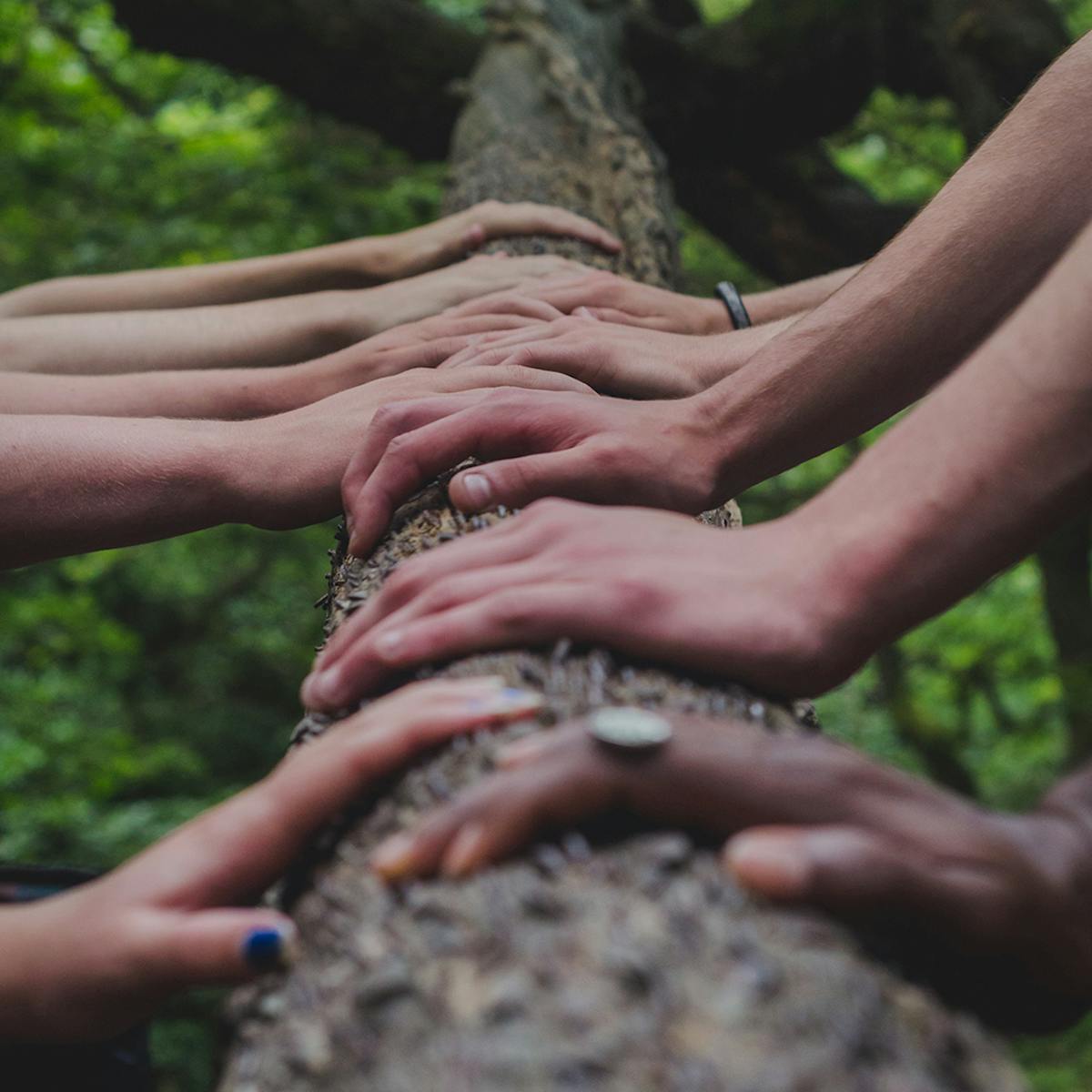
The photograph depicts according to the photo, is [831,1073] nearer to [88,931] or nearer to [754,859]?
[754,859]

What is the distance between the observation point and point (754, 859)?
0.76m

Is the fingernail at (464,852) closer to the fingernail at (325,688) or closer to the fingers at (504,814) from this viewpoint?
the fingers at (504,814)

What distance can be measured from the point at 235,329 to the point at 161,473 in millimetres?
979

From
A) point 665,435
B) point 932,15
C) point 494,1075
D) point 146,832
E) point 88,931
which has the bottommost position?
point 146,832

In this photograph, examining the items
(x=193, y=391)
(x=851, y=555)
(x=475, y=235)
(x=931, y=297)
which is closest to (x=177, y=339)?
(x=193, y=391)

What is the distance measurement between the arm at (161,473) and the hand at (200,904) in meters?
0.84

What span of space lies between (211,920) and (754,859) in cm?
42

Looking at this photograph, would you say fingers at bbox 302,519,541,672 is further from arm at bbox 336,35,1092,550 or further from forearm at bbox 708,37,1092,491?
forearm at bbox 708,37,1092,491

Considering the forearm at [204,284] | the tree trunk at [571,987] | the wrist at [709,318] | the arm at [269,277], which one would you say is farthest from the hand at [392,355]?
the tree trunk at [571,987]

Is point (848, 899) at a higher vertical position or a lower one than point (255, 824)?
higher

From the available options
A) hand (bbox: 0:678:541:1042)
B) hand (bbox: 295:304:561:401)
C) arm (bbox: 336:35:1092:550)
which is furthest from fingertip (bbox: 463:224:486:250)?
hand (bbox: 0:678:541:1042)

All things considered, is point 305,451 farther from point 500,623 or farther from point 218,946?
point 218,946

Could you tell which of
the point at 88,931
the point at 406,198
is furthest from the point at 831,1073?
the point at 406,198

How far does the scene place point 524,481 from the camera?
1448 mm
